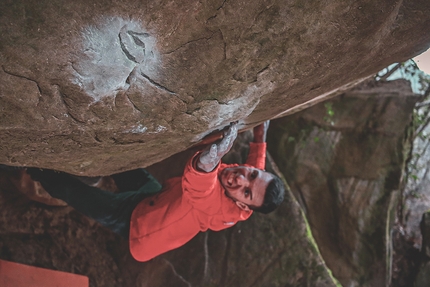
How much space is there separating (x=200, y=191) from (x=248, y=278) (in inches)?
78.4

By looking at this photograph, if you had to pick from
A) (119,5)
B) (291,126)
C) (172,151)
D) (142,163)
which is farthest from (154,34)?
(291,126)

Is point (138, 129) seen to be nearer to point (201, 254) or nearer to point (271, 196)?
point (271, 196)

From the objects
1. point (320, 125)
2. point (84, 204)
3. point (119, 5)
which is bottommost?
point (84, 204)

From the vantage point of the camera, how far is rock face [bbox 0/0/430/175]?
118cm

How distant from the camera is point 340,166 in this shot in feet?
16.4

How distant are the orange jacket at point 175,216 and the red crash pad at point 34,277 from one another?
0.99 m

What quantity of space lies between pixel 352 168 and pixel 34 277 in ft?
14.0

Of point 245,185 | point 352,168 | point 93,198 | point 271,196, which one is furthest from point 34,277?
point 352,168

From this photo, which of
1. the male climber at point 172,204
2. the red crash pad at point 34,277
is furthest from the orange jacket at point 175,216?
the red crash pad at point 34,277

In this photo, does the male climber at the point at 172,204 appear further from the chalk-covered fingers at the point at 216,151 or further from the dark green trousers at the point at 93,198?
the chalk-covered fingers at the point at 216,151

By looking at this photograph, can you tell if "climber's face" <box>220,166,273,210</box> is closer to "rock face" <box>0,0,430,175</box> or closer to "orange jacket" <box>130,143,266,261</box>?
"orange jacket" <box>130,143,266,261</box>

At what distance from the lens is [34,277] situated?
10.2 feet

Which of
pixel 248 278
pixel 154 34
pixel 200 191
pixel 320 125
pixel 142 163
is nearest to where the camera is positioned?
pixel 154 34

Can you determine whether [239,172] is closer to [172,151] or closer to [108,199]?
[172,151]
